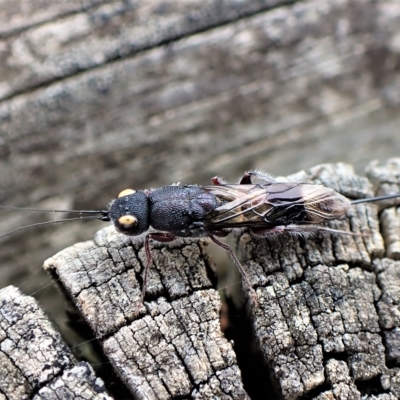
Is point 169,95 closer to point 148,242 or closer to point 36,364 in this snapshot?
point 148,242

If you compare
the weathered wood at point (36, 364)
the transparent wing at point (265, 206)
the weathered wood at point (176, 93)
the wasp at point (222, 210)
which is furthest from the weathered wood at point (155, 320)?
the weathered wood at point (176, 93)

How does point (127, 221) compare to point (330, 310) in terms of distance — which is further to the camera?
point (127, 221)

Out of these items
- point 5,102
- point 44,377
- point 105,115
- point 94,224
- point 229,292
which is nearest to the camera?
point 44,377

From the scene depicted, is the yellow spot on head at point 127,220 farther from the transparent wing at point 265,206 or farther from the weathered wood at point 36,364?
the weathered wood at point 36,364

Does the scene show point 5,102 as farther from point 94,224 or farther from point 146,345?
point 146,345

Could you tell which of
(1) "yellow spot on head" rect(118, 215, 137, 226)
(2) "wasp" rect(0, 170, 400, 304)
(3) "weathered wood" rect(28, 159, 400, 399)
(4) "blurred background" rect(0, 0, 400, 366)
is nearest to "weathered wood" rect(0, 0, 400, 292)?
(4) "blurred background" rect(0, 0, 400, 366)

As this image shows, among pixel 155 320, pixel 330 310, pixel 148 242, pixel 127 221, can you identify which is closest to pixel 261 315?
pixel 330 310

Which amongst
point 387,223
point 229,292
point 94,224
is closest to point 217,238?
point 229,292
